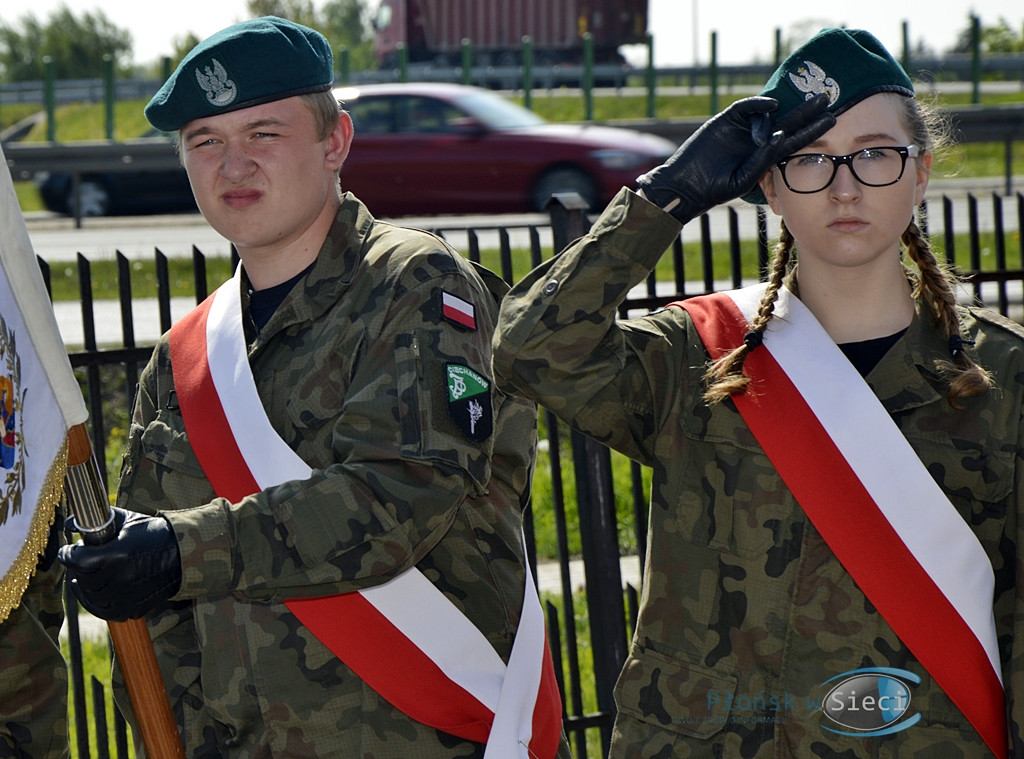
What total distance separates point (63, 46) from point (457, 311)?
52910 mm

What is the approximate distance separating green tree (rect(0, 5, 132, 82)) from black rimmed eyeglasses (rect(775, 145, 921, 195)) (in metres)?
51.0

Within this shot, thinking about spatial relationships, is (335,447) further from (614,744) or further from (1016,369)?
(1016,369)

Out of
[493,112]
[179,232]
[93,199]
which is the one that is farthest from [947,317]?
[93,199]

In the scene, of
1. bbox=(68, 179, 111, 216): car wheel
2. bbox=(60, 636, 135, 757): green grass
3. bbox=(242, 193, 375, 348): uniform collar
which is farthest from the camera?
bbox=(68, 179, 111, 216): car wheel

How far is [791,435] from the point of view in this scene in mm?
2227

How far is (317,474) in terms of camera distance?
2.25 meters

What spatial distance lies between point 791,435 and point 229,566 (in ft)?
3.03

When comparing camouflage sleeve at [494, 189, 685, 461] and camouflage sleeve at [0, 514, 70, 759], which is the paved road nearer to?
camouflage sleeve at [0, 514, 70, 759]

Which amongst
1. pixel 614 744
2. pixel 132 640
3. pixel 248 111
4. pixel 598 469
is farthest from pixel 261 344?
pixel 598 469

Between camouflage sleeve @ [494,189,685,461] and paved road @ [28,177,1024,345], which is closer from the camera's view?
camouflage sleeve @ [494,189,685,461]

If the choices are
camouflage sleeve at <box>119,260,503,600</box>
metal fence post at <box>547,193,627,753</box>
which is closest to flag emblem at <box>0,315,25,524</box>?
camouflage sleeve at <box>119,260,503,600</box>

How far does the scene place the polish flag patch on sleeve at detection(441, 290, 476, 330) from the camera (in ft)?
7.86

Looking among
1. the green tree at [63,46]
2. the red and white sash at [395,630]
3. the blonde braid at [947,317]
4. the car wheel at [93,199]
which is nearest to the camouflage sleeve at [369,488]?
the red and white sash at [395,630]

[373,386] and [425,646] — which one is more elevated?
[373,386]
